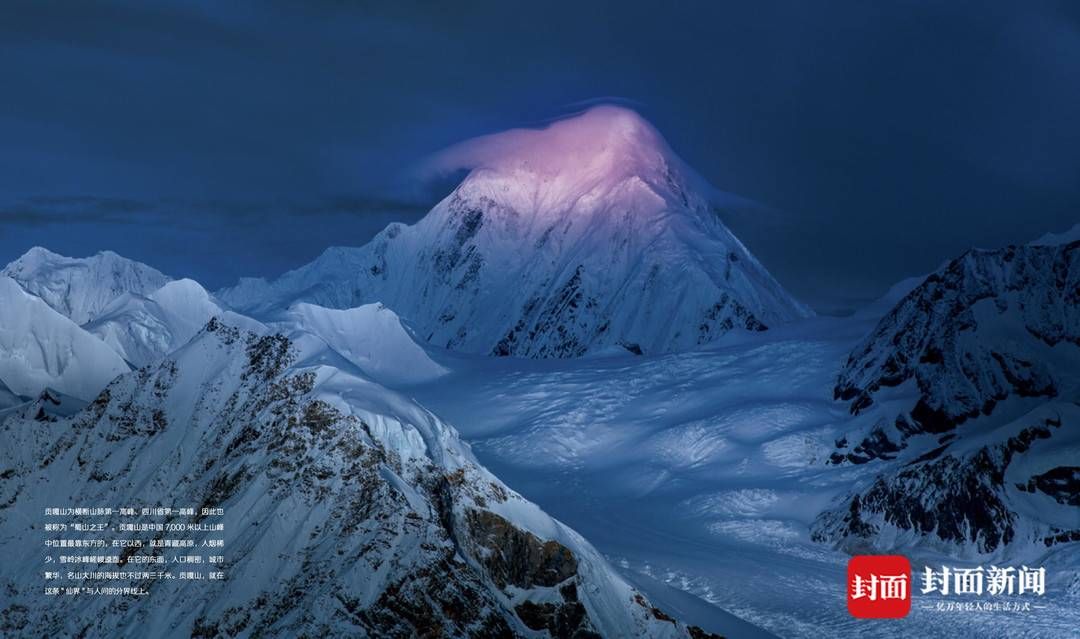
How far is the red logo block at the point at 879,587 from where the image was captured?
4286 inches

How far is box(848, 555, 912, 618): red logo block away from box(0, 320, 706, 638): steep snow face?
39.6 meters

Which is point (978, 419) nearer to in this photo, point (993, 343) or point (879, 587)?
point (993, 343)

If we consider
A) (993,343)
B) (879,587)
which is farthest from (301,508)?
(993,343)

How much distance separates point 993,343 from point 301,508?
144m

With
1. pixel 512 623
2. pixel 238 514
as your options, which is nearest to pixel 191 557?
pixel 238 514

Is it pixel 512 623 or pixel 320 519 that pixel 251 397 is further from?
pixel 512 623

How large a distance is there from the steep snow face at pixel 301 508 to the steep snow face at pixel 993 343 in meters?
114

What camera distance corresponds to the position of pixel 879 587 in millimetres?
118125

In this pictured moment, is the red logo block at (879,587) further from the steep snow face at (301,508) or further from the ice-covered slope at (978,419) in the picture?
the steep snow face at (301,508)

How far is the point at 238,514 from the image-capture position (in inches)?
2788

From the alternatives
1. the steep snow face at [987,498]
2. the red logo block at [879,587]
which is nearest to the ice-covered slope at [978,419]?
the steep snow face at [987,498]

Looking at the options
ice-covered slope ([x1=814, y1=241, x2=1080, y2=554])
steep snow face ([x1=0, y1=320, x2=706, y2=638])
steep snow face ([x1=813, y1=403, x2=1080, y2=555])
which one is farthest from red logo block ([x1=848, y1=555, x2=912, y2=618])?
steep snow face ([x1=0, y1=320, x2=706, y2=638])

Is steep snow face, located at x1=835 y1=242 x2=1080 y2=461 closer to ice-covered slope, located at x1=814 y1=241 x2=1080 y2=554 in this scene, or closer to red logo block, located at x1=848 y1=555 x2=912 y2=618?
ice-covered slope, located at x1=814 y1=241 x2=1080 y2=554

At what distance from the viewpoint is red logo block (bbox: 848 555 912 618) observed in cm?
10888
